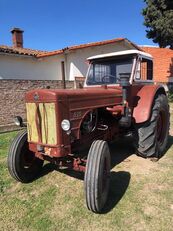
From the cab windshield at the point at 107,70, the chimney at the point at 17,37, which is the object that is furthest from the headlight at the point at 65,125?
the chimney at the point at 17,37

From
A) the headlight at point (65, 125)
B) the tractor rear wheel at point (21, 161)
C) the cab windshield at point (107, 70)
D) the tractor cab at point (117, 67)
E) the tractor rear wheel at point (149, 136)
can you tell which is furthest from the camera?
the cab windshield at point (107, 70)

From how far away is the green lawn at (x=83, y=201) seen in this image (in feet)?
10.2

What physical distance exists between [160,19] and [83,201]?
13354mm

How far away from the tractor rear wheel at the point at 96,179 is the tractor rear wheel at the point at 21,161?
4.35ft

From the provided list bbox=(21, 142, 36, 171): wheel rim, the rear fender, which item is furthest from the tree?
bbox=(21, 142, 36, 171): wheel rim

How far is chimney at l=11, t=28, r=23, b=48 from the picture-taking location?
16.7m

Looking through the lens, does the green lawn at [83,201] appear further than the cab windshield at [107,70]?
No

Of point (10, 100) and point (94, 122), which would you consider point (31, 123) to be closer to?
point (94, 122)

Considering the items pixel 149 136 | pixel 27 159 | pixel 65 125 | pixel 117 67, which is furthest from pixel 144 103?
pixel 27 159

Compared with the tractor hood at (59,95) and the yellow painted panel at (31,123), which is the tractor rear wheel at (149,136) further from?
the yellow painted panel at (31,123)

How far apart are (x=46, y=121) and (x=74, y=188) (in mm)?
1199

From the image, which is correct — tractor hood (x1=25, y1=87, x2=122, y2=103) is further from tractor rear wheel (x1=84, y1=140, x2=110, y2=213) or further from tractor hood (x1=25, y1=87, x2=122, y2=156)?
tractor rear wheel (x1=84, y1=140, x2=110, y2=213)

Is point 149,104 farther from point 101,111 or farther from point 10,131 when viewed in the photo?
point 10,131

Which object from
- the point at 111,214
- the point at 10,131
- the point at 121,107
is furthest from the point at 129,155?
the point at 10,131
